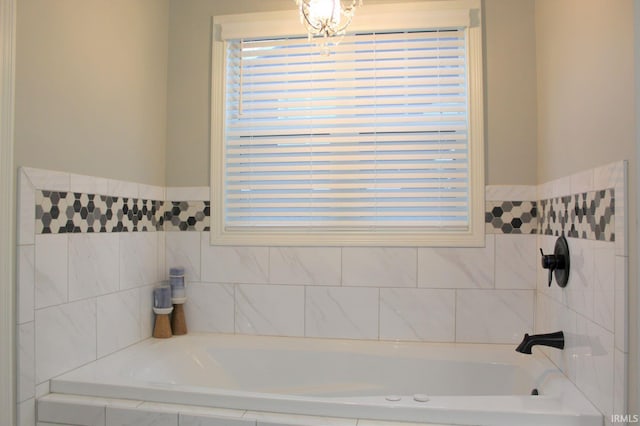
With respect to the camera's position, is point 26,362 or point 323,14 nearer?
point 26,362

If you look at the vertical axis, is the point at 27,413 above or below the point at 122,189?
below

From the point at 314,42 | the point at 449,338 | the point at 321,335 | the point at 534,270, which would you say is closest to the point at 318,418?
the point at 321,335

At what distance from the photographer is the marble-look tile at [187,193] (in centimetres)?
253

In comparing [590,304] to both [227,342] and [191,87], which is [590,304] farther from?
[191,87]

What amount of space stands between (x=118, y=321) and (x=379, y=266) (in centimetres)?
133

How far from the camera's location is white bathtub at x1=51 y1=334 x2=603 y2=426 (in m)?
1.53

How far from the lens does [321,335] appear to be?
7.88ft

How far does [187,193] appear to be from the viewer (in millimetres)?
2553

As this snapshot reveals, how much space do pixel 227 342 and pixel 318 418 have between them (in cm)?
99

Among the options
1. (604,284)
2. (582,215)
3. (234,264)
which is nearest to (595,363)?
(604,284)

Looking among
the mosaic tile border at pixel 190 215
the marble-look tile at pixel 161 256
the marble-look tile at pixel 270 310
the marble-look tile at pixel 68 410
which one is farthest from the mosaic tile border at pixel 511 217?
the marble-look tile at pixel 68 410

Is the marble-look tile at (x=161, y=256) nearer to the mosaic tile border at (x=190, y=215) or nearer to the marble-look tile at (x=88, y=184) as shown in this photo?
the mosaic tile border at (x=190, y=215)

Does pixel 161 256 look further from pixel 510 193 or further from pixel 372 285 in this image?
pixel 510 193

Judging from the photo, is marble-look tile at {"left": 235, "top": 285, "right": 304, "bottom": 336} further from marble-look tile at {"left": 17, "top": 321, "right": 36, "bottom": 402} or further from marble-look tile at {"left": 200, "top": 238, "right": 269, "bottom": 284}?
marble-look tile at {"left": 17, "top": 321, "right": 36, "bottom": 402}
